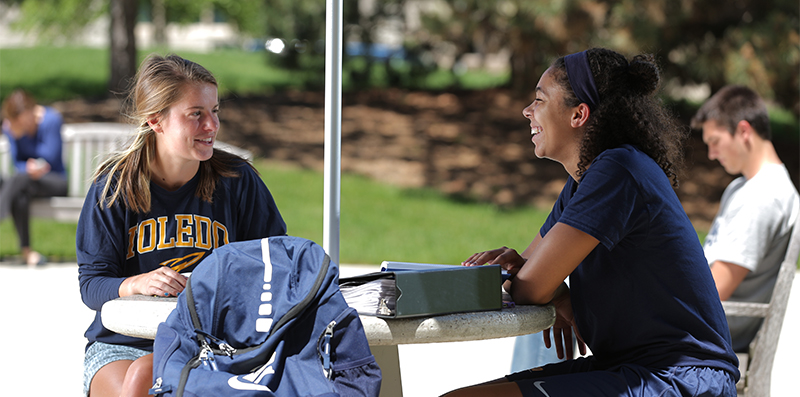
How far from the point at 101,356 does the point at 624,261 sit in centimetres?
140

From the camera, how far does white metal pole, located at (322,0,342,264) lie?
7.88 feet

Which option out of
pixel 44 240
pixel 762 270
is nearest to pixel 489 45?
pixel 44 240

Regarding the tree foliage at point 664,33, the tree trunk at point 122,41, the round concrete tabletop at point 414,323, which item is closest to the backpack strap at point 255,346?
the round concrete tabletop at point 414,323

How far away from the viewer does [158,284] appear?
178 cm

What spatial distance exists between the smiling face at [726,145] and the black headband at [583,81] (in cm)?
124

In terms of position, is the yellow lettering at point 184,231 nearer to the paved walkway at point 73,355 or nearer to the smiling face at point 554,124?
the smiling face at point 554,124

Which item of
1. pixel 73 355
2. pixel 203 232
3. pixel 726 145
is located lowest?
pixel 73 355

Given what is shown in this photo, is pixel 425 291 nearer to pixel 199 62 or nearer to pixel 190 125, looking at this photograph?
pixel 190 125

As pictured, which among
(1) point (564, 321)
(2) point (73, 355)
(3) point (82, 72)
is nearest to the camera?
(1) point (564, 321)

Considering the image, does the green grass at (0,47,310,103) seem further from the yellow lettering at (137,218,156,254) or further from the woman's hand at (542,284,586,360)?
the woman's hand at (542,284,586,360)

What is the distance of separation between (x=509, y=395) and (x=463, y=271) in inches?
12.8

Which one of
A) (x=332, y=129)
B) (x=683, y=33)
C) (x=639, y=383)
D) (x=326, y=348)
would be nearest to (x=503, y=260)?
(x=639, y=383)

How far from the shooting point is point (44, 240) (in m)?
8.12

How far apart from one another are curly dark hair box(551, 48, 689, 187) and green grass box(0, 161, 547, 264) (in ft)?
18.8
